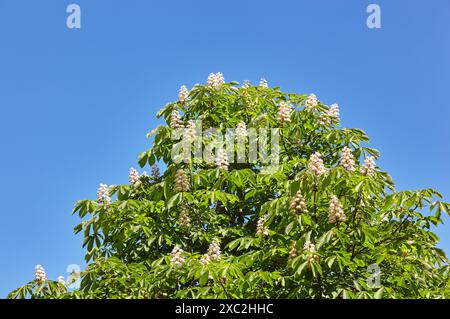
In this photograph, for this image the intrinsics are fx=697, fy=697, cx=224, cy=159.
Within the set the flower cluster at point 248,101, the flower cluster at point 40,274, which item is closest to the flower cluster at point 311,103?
the flower cluster at point 248,101

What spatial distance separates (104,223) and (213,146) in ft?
6.16

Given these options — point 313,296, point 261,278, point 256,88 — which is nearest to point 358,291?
point 313,296

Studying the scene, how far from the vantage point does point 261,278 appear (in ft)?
26.3

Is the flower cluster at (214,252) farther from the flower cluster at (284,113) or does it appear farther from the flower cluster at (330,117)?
the flower cluster at (330,117)

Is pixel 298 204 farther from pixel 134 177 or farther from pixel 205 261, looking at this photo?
pixel 134 177

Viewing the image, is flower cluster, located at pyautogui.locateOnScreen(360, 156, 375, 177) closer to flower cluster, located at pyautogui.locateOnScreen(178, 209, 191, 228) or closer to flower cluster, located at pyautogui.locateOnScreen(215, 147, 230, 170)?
flower cluster, located at pyautogui.locateOnScreen(215, 147, 230, 170)

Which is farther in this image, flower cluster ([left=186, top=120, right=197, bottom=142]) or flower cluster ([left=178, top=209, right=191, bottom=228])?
flower cluster ([left=178, top=209, right=191, bottom=228])

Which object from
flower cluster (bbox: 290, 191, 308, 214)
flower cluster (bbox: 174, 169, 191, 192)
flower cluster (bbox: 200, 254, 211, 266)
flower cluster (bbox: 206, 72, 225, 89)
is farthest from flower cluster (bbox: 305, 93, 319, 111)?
flower cluster (bbox: 200, 254, 211, 266)

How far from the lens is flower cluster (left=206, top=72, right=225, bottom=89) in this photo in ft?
34.7

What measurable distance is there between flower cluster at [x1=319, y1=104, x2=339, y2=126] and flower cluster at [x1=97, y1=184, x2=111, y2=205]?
324 cm

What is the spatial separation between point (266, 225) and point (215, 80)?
306cm

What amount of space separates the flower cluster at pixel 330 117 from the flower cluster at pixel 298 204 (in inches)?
91.7

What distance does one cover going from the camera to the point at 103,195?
973cm
